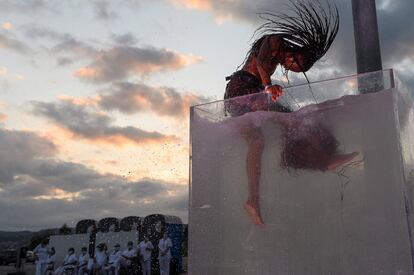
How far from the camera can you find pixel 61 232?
70.9 feet

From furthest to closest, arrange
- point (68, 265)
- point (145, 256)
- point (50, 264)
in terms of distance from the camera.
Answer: point (50, 264) → point (68, 265) → point (145, 256)

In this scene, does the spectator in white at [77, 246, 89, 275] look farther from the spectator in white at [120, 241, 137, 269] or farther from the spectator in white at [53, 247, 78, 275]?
the spectator in white at [120, 241, 137, 269]

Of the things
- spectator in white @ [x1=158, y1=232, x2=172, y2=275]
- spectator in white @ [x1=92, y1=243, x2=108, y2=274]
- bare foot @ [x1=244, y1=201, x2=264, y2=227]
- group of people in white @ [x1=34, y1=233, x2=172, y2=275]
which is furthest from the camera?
spectator in white @ [x1=92, y1=243, x2=108, y2=274]

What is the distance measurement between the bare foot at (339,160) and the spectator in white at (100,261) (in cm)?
1498

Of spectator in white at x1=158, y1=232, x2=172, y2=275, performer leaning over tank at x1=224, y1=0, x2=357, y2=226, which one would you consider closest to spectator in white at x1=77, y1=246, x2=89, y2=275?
spectator in white at x1=158, y1=232, x2=172, y2=275

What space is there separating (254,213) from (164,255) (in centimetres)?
1342

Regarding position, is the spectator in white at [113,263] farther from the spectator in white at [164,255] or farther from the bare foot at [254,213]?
the bare foot at [254,213]

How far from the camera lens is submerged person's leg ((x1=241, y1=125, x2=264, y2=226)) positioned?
379 cm

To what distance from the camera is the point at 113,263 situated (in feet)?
55.3

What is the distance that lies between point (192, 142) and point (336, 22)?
1772mm

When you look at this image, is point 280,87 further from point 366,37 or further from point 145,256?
point 145,256

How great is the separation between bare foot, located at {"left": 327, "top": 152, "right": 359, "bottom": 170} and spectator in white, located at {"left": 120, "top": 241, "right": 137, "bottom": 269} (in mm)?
14411

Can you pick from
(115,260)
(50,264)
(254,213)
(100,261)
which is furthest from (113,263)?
(254,213)

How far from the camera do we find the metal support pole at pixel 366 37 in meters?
4.16
